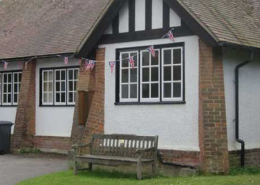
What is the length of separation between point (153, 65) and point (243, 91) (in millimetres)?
2426

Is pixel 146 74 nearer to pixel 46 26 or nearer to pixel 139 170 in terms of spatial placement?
pixel 139 170

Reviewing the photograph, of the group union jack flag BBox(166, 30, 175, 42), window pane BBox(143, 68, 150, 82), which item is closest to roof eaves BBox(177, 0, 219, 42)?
union jack flag BBox(166, 30, 175, 42)

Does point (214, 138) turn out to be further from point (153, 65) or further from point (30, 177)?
point (30, 177)

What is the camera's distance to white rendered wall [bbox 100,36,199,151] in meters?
13.3

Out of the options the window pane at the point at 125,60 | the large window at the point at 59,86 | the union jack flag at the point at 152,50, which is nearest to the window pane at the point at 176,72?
the union jack flag at the point at 152,50

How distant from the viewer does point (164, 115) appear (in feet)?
45.3

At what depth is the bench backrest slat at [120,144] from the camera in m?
13.0

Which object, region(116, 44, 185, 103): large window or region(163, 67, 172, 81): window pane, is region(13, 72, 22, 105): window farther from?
region(163, 67, 172, 81): window pane

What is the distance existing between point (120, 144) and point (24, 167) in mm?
3634

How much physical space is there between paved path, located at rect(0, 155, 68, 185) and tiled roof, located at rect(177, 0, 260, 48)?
5760mm

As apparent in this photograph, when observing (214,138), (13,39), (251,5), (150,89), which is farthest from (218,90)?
(13,39)

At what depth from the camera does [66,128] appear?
1970cm

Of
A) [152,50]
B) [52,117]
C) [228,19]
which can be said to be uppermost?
[228,19]

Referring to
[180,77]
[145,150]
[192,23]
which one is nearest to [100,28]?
[180,77]
